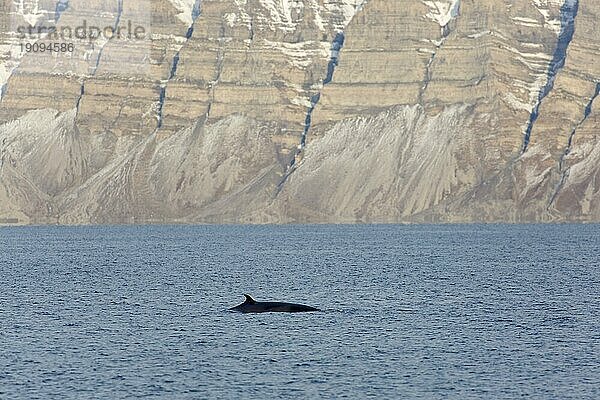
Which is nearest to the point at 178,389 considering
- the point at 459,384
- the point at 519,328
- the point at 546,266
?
the point at 459,384

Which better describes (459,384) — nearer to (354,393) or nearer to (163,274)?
(354,393)

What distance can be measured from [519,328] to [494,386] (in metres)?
26.0

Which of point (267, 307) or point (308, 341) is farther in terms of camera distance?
point (267, 307)

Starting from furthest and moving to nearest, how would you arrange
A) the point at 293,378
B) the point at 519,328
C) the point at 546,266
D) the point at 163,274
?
the point at 546,266
the point at 163,274
the point at 519,328
the point at 293,378

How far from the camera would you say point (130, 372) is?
81938mm

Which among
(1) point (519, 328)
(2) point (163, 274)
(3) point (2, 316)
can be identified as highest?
(1) point (519, 328)

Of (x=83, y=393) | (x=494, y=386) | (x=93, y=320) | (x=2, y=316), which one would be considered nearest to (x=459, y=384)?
(x=494, y=386)

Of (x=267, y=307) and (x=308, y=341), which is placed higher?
(x=308, y=341)

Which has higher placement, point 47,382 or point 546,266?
point 47,382

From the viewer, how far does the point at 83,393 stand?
7488cm

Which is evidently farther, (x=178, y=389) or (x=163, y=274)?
(x=163, y=274)

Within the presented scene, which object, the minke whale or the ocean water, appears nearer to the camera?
the ocean water

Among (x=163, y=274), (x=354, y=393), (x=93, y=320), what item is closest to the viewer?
(x=354, y=393)

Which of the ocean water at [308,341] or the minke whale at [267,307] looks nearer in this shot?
the ocean water at [308,341]
